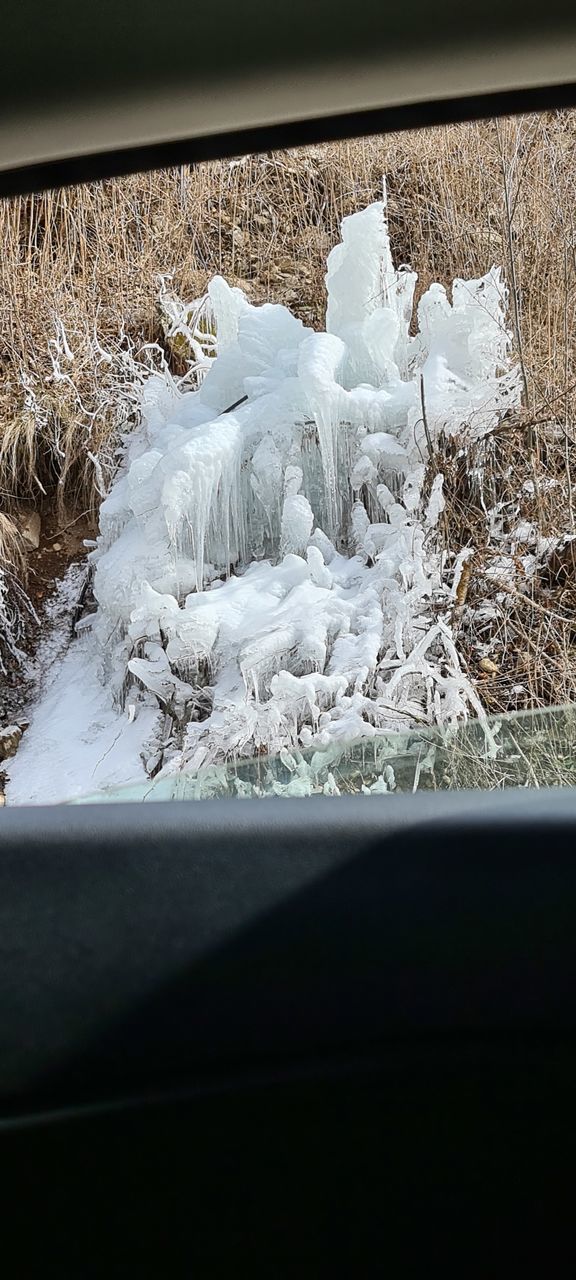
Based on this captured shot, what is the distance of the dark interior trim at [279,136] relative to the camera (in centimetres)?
104

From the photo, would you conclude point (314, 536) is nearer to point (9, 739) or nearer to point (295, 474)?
point (295, 474)


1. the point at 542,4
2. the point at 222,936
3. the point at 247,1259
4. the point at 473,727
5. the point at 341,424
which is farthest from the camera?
A: the point at 341,424

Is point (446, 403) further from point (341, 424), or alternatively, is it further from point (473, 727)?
point (473, 727)

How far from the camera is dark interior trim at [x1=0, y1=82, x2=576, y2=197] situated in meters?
1.04

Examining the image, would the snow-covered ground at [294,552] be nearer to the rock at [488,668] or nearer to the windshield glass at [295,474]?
the windshield glass at [295,474]

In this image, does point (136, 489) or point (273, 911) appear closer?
point (273, 911)

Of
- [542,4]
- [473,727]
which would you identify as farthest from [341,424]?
[542,4]

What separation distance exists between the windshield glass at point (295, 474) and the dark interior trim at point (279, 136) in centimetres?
258

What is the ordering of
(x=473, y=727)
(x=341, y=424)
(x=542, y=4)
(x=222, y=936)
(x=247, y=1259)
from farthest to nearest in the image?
(x=341, y=424)
(x=473, y=727)
(x=542, y=4)
(x=222, y=936)
(x=247, y=1259)

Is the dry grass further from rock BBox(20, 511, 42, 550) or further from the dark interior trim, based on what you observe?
the dark interior trim

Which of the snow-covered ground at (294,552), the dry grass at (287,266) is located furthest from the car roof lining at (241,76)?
the dry grass at (287,266)

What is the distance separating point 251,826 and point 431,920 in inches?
5.9

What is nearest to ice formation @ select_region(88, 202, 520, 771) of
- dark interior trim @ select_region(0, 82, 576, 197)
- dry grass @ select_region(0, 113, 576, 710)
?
dry grass @ select_region(0, 113, 576, 710)

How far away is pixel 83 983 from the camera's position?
2.55 ft
